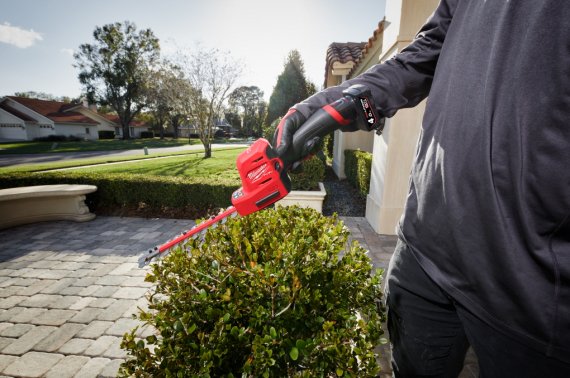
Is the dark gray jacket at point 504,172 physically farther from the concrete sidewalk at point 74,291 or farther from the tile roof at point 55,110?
the tile roof at point 55,110

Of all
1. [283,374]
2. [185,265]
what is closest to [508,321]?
[283,374]

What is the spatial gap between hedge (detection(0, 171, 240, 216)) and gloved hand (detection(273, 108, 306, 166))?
4.83 meters

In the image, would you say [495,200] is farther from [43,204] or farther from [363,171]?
[43,204]

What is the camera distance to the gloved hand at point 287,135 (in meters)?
1.28

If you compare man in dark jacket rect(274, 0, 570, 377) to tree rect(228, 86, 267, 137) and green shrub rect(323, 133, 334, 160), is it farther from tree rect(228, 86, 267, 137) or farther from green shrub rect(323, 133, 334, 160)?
tree rect(228, 86, 267, 137)

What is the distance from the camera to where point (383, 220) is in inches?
189

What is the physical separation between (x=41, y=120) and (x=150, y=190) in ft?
168

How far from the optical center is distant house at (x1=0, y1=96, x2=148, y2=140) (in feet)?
128

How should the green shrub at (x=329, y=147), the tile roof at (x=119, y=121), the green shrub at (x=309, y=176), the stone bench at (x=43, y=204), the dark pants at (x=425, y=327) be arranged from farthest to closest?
the tile roof at (x=119, y=121) → the green shrub at (x=329, y=147) → the green shrub at (x=309, y=176) → the stone bench at (x=43, y=204) → the dark pants at (x=425, y=327)

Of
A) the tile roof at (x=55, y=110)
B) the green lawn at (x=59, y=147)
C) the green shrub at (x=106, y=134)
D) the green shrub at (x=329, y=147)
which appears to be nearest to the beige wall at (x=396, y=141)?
the green shrub at (x=329, y=147)

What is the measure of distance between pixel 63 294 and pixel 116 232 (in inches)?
83.4

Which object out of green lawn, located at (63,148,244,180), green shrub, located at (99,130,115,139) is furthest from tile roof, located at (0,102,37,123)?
green lawn, located at (63,148,244,180)

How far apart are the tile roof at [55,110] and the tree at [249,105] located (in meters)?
29.5

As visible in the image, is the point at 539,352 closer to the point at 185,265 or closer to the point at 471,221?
the point at 471,221
